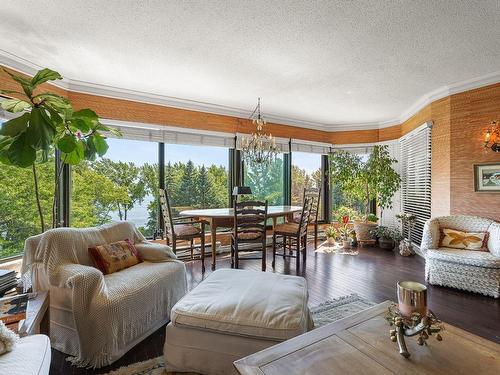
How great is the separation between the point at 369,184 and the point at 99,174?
5.06 metres

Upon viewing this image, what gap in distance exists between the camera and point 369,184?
18.7 feet

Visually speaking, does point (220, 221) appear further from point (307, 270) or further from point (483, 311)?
point (483, 311)

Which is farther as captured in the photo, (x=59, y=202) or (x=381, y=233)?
(x=381, y=233)

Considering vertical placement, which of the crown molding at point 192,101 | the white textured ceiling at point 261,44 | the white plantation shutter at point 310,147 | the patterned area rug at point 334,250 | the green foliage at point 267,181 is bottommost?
the patterned area rug at point 334,250

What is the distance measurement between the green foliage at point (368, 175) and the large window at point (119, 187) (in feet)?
12.5

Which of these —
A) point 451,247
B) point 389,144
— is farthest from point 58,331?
point 389,144

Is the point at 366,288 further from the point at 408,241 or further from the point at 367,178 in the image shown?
the point at 367,178

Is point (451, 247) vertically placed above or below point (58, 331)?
above

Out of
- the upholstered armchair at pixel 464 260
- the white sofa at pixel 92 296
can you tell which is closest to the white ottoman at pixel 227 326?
the white sofa at pixel 92 296

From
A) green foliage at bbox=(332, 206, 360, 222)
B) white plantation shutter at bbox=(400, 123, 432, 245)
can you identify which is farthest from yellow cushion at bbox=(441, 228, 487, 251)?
green foliage at bbox=(332, 206, 360, 222)

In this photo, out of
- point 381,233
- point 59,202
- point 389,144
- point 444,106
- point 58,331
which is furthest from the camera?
point 389,144

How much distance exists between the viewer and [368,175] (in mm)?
5664

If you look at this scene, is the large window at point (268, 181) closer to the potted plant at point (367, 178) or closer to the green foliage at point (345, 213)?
the potted plant at point (367, 178)

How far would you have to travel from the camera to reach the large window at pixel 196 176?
475cm
